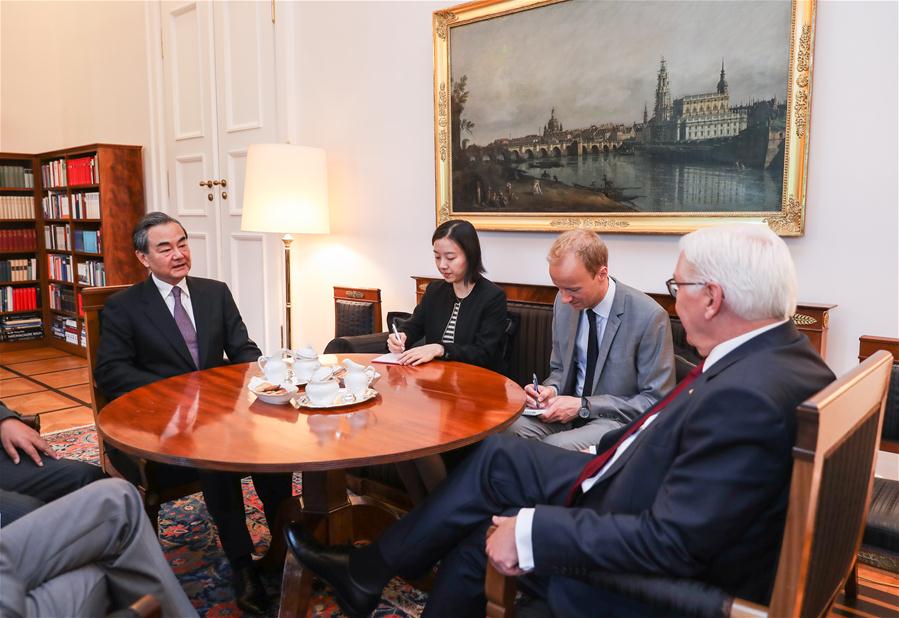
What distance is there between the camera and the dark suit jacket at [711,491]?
1167mm

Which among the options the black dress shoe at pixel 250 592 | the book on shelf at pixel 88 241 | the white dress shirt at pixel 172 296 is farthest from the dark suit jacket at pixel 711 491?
the book on shelf at pixel 88 241

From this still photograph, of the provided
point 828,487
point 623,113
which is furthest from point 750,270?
point 623,113

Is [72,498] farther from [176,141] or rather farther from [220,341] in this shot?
[176,141]

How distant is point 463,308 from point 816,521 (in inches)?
80.5

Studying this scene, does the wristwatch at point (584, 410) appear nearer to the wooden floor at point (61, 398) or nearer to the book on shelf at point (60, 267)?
the wooden floor at point (61, 398)

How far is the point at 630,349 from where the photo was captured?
2467mm

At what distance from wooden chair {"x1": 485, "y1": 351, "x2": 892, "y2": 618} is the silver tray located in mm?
760

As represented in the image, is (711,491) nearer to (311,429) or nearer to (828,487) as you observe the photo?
(828,487)

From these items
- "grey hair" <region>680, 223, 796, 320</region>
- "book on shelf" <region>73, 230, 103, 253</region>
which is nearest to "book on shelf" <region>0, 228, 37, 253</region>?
"book on shelf" <region>73, 230, 103, 253</region>

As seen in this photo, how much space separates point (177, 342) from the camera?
270 centimetres

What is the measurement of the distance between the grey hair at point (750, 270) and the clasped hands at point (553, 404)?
105 cm

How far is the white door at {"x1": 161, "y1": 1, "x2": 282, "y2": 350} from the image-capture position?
16.8ft

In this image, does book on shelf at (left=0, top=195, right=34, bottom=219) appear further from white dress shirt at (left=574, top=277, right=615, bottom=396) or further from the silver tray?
white dress shirt at (left=574, top=277, right=615, bottom=396)

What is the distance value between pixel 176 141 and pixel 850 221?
17.6ft
